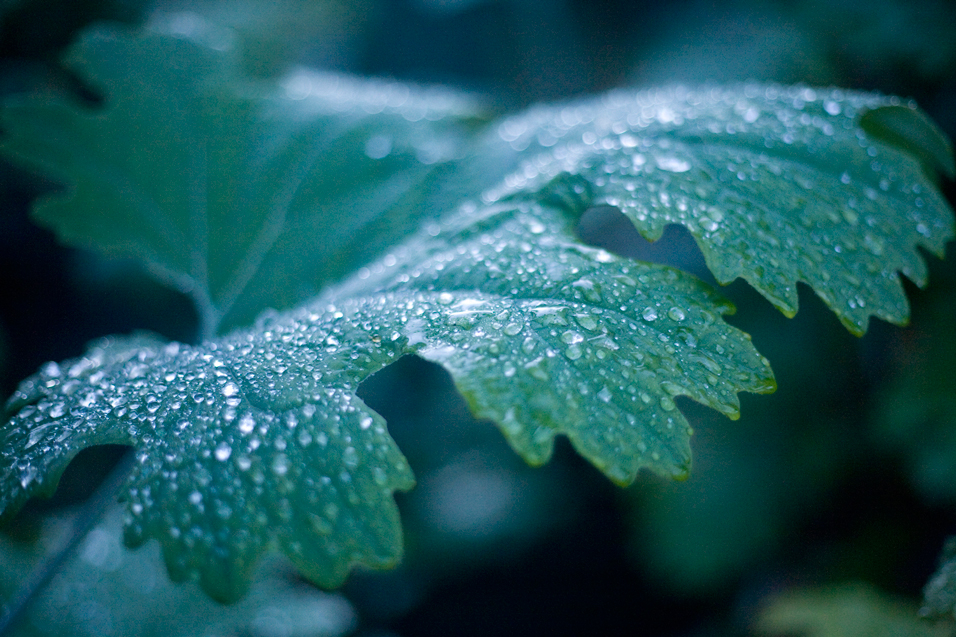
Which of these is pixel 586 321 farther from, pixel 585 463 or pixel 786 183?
pixel 585 463

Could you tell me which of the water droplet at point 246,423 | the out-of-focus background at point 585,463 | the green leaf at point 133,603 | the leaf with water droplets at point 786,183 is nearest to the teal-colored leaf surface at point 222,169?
the leaf with water droplets at point 786,183

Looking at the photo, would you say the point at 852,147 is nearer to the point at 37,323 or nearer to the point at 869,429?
the point at 869,429

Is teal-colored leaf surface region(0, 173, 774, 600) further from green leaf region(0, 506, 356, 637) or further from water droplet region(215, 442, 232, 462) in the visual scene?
green leaf region(0, 506, 356, 637)

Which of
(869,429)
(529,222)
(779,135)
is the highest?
(779,135)

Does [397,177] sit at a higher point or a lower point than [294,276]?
higher

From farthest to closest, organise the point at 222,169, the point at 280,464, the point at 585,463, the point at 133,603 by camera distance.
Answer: the point at 585,463 < the point at 133,603 < the point at 222,169 < the point at 280,464

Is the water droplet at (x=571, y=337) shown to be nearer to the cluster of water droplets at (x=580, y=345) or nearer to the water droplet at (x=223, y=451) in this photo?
the cluster of water droplets at (x=580, y=345)

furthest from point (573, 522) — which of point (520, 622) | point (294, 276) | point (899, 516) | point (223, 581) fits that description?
point (223, 581)

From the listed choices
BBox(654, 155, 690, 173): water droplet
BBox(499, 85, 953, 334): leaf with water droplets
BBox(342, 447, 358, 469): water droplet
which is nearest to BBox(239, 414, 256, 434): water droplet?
BBox(342, 447, 358, 469): water droplet

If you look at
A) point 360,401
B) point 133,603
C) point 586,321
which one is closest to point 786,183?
point 586,321
